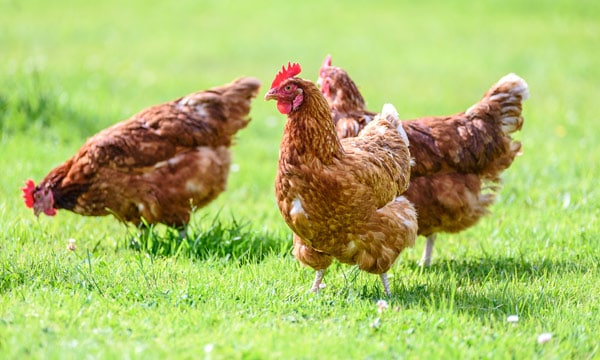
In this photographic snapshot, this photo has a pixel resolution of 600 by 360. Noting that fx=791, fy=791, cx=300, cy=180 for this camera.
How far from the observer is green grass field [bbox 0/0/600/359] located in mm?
4539

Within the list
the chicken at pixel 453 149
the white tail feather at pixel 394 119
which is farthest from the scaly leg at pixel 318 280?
the white tail feather at pixel 394 119

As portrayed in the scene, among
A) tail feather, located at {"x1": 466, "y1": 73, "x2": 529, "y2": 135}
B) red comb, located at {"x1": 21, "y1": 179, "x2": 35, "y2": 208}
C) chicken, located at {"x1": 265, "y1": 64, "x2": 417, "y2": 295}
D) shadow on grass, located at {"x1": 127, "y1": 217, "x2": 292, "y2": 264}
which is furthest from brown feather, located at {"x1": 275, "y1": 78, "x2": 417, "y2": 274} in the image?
red comb, located at {"x1": 21, "y1": 179, "x2": 35, "y2": 208}

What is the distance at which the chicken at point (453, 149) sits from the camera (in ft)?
21.4

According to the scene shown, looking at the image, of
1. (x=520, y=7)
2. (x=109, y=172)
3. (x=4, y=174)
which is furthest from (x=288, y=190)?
(x=520, y=7)

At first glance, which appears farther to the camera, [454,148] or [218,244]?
[454,148]

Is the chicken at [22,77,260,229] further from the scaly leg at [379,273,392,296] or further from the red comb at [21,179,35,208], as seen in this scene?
the scaly leg at [379,273,392,296]

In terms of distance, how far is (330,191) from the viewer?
5.18 m

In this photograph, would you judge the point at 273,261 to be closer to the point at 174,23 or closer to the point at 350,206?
the point at 350,206

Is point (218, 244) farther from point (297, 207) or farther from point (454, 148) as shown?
point (454, 148)

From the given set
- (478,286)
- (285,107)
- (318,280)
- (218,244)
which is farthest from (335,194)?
(218,244)

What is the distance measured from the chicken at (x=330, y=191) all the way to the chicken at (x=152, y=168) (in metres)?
1.86

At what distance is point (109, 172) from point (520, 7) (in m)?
16.7

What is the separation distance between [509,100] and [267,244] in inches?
95.9

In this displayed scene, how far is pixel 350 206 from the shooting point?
5273 mm
